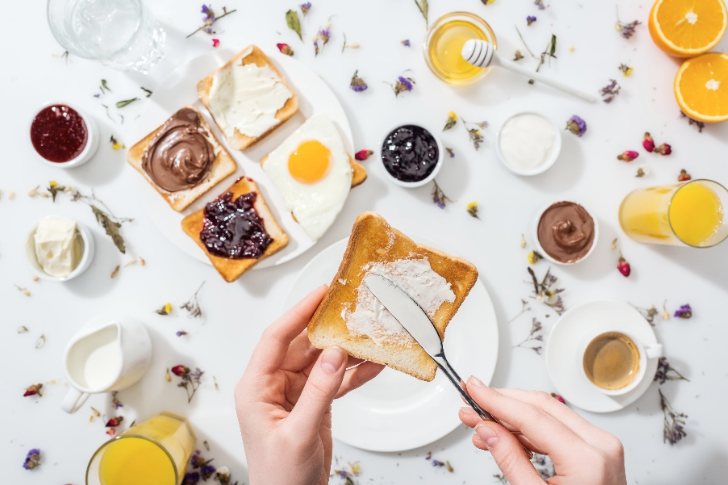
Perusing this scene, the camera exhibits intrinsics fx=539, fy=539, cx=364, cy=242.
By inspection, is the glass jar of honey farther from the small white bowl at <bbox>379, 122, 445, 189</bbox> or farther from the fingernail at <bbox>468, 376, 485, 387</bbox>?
the fingernail at <bbox>468, 376, 485, 387</bbox>

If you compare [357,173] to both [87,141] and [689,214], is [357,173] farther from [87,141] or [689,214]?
[689,214]

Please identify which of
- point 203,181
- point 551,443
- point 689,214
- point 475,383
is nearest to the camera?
point 551,443

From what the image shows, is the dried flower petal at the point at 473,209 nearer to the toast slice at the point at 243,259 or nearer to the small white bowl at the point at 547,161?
the small white bowl at the point at 547,161

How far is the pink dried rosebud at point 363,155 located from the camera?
277 centimetres

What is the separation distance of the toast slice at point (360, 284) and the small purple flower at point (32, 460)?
192cm

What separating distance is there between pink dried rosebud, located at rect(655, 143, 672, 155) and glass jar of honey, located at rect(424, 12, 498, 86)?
1.01m

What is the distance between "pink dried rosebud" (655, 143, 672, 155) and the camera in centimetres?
285

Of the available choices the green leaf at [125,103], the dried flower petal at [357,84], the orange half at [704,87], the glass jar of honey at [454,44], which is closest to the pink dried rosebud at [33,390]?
the green leaf at [125,103]

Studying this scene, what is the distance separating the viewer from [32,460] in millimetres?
2928

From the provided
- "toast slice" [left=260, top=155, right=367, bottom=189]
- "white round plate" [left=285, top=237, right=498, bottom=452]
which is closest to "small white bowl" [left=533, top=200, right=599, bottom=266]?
"white round plate" [left=285, top=237, right=498, bottom=452]

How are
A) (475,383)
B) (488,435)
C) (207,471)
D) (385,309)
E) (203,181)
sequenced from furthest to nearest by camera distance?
(207,471) → (203,181) → (385,309) → (475,383) → (488,435)

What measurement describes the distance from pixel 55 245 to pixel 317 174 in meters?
1.41

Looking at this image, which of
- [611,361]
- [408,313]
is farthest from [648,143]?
[408,313]

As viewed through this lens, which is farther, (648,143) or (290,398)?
(648,143)
